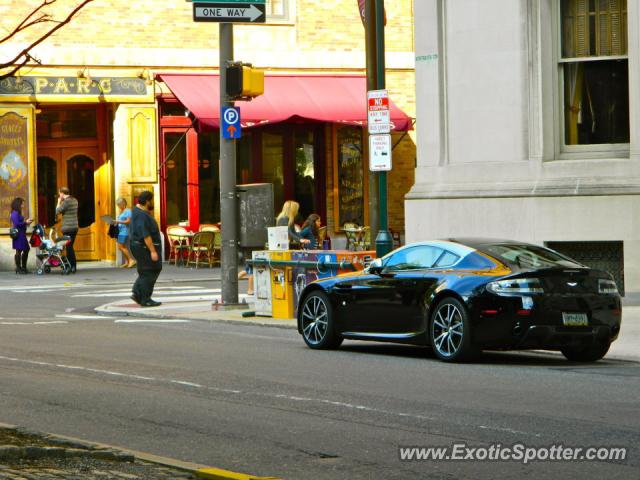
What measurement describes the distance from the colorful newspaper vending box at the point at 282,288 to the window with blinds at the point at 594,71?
5207 millimetres

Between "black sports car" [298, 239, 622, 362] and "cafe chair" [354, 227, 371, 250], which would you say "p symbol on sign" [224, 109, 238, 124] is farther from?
"cafe chair" [354, 227, 371, 250]

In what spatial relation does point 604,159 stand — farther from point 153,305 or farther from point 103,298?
point 103,298


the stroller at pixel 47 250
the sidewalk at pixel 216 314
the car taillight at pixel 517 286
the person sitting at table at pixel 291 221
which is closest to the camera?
the car taillight at pixel 517 286

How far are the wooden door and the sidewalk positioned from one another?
10.8m

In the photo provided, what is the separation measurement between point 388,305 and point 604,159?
23.8 ft

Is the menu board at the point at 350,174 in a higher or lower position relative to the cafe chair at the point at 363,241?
higher

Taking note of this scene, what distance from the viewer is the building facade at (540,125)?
20.3 metres

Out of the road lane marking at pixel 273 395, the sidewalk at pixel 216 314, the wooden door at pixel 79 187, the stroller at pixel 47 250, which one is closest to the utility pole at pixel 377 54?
the sidewalk at pixel 216 314

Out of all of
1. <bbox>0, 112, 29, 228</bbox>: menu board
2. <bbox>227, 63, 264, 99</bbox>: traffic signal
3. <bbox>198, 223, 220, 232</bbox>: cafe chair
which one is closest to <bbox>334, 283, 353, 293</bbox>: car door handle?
<bbox>227, 63, 264, 99</bbox>: traffic signal

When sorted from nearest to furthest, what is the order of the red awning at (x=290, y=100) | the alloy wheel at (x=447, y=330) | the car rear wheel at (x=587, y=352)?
the alloy wheel at (x=447, y=330)
the car rear wheel at (x=587, y=352)
the red awning at (x=290, y=100)

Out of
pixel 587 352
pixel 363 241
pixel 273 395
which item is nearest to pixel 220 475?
pixel 273 395

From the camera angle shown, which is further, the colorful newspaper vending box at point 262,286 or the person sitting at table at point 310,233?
the person sitting at table at point 310,233

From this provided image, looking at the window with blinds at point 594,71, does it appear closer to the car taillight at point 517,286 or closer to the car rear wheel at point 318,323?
the car rear wheel at point 318,323

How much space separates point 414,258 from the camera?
48.0 feet
